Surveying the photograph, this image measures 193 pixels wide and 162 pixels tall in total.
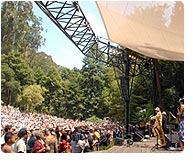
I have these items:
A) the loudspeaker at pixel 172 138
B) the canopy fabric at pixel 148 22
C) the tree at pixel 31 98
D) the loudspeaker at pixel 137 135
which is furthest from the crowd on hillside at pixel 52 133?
the canopy fabric at pixel 148 22

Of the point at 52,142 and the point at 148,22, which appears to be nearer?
the point at 148,22

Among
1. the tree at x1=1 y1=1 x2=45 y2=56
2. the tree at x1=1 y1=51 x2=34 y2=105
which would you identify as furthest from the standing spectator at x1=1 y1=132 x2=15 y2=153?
the tree at x1=1 y1=1 x2=45 y2=56

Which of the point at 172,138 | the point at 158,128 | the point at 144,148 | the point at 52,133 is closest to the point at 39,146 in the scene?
the point at 52,133

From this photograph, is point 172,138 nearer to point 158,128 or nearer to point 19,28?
point 158,128

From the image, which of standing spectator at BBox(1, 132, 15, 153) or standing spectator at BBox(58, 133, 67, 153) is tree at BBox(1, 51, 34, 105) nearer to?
standing spectator at BBox(58, 133, 67, 153)

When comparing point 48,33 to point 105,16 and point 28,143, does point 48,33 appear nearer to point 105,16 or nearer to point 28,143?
point 105,16

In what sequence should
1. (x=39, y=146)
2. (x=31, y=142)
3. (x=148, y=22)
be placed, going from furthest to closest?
(x=148, y=22) < (x=31, y=142) < (x=39, y=146)
